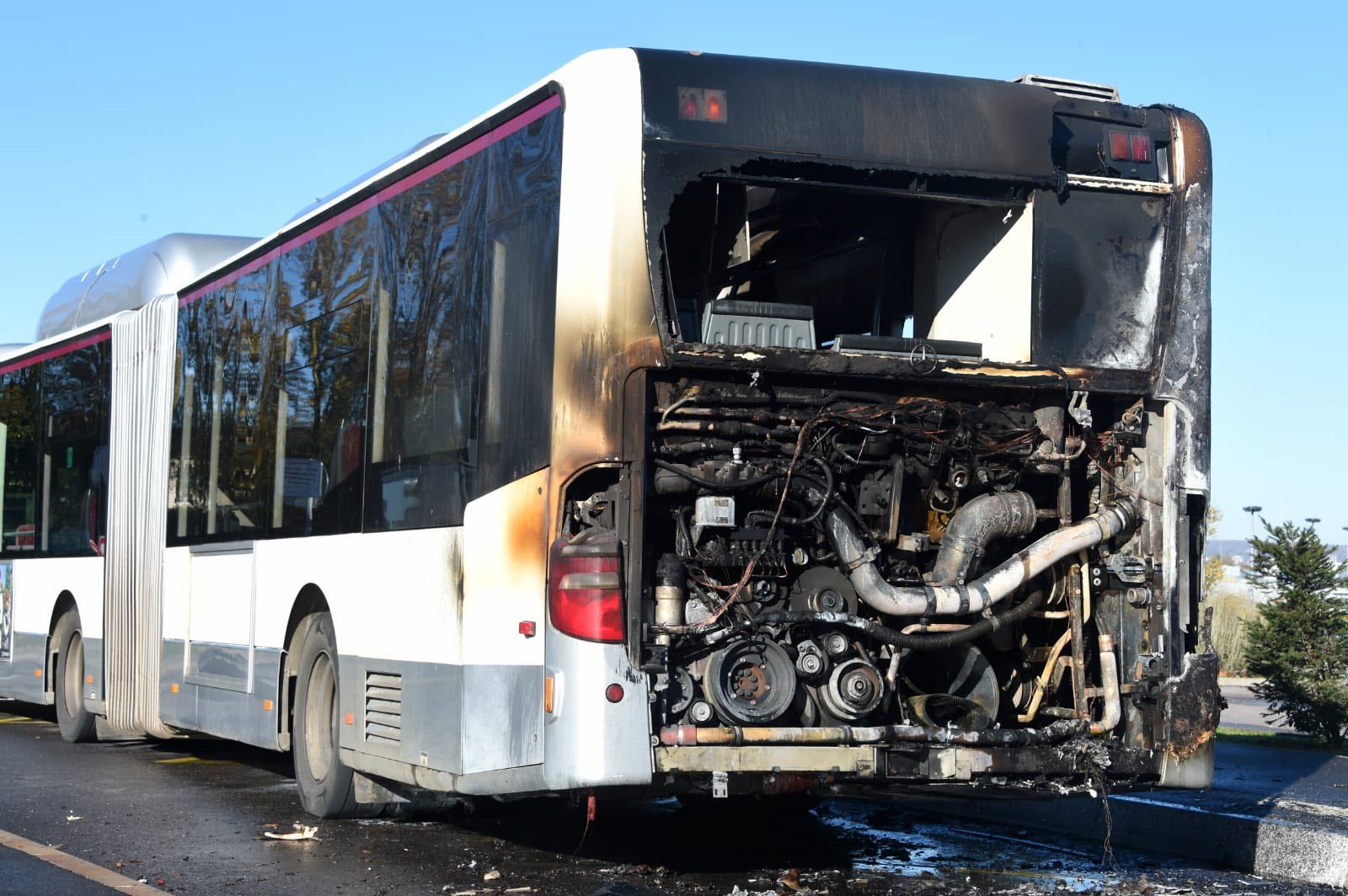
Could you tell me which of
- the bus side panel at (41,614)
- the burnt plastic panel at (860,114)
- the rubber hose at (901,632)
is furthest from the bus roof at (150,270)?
the rubber hose at (901,632)

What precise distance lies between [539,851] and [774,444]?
3.04 m

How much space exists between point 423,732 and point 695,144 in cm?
340

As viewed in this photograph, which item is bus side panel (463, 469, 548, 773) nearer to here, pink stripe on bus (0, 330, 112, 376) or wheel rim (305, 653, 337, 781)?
wheel rim (305, 653, 337, 781)

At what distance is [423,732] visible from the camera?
8672 mm

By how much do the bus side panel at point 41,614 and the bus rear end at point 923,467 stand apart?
8.69 meters

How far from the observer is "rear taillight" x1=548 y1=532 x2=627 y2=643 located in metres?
7.28

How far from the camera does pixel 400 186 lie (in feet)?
31.8

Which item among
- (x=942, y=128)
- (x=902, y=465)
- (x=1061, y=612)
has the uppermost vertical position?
(x=942, y=128)

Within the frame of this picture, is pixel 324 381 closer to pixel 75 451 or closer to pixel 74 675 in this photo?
pixel 75 451

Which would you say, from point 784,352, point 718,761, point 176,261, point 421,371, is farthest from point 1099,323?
point 176,261

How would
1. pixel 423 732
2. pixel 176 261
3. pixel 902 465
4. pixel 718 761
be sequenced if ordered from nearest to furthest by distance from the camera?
pixel 718 761 → pixel 902 465 → pixel 423 732 → pixel 176 261

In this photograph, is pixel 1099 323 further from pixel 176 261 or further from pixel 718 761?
pixel 176 261

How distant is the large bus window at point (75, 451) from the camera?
15.3m

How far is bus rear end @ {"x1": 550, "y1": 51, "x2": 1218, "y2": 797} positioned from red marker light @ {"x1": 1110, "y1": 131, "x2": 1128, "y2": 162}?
0.01 metres
